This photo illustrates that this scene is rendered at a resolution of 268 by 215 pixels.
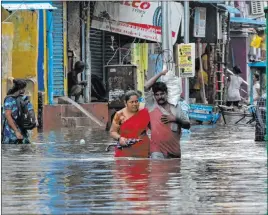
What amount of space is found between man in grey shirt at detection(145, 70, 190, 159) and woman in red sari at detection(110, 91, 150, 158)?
178 mm

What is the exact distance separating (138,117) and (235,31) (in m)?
42.8

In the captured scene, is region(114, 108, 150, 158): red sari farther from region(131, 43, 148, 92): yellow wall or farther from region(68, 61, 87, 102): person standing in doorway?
region(131, 43, 148, 92): yellow wall

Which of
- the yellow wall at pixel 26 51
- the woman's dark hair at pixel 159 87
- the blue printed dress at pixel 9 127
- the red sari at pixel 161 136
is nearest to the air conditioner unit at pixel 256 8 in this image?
the yellow wall at pixel 26 51

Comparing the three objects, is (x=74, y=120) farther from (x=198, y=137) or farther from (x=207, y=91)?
(x=207, y=91)

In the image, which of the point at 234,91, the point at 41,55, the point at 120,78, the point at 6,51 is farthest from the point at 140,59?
the point at 6,51

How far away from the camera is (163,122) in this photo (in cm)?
1514

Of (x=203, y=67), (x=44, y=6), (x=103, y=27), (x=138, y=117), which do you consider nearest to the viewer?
(x=138, y=117)

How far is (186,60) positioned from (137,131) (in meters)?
18.4

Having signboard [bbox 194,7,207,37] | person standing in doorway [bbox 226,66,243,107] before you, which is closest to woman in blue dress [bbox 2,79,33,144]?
signboard [bbox 194,7,207,37]

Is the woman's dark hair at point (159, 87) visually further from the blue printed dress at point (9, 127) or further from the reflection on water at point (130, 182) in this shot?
the blue printed dress at point (9, 127)

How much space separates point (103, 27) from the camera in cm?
3556

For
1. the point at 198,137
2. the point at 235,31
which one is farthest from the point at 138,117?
the point at 235,31

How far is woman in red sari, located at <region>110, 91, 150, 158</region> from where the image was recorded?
15.4 metres

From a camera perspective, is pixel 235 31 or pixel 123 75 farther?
pixel 235 31
